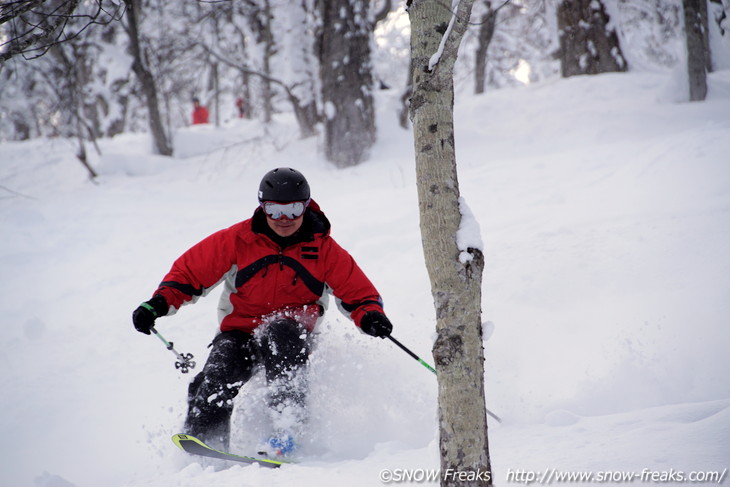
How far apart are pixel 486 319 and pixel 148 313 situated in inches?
101

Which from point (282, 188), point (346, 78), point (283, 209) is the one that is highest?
point (346, 78)

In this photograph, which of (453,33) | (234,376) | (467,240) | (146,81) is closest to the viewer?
(453,33)

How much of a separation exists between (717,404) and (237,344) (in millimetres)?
2764

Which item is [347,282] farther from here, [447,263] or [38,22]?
[38,22]

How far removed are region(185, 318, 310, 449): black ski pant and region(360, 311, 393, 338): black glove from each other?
1.40 ft

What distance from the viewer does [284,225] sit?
11.3ft

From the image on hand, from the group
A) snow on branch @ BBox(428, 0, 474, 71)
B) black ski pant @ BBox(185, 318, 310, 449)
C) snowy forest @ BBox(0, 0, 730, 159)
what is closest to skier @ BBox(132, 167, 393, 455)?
black ski pant @ BBox(185, 318, 310, 449)

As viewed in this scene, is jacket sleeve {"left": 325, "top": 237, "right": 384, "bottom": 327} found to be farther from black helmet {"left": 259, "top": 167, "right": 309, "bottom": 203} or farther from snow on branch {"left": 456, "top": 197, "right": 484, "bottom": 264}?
snow on branch {"left": 456, "top": 197, "right": 484, "bottom": 264}

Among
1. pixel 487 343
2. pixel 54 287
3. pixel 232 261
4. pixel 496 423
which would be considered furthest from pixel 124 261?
pixel 496 423

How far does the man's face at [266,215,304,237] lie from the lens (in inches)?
135

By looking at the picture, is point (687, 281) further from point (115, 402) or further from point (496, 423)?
point (115, 402)

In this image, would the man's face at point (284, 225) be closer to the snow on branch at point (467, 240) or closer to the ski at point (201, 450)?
the ski at point (201, 450)

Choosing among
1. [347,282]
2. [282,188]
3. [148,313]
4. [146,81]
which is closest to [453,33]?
[282,188]

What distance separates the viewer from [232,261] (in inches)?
139
